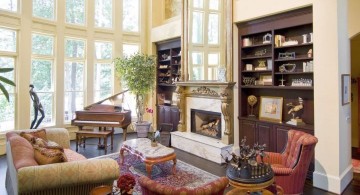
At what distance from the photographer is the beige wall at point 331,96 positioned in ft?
12.4

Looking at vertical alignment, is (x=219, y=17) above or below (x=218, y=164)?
above

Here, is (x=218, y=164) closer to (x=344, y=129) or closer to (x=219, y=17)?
(x=344, y=129)

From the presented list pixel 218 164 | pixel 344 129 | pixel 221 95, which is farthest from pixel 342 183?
pixel 221 95

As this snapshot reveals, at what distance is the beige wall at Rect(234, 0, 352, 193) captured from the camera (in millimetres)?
3773

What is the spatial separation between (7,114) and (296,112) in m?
6.95

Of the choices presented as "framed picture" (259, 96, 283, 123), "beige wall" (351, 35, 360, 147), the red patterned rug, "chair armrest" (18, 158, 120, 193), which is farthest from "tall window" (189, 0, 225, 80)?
"chair armrest" (18, 158, 120, 193)

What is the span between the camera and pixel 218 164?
5.21 metres

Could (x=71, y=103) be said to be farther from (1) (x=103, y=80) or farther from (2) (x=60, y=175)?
(2) (x=60, y=175)

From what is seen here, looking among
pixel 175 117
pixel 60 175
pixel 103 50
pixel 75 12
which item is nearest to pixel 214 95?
pixel 175 117

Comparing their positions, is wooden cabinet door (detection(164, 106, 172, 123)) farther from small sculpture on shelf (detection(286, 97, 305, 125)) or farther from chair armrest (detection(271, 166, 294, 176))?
chair armrest (detection(271, 166, 294, 176))

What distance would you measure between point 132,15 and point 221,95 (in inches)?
197

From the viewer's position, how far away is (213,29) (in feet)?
19.3

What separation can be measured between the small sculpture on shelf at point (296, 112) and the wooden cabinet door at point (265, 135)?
0.43m

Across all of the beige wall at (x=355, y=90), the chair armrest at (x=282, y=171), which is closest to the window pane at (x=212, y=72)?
the chair armrest at (x=282, y=171)
